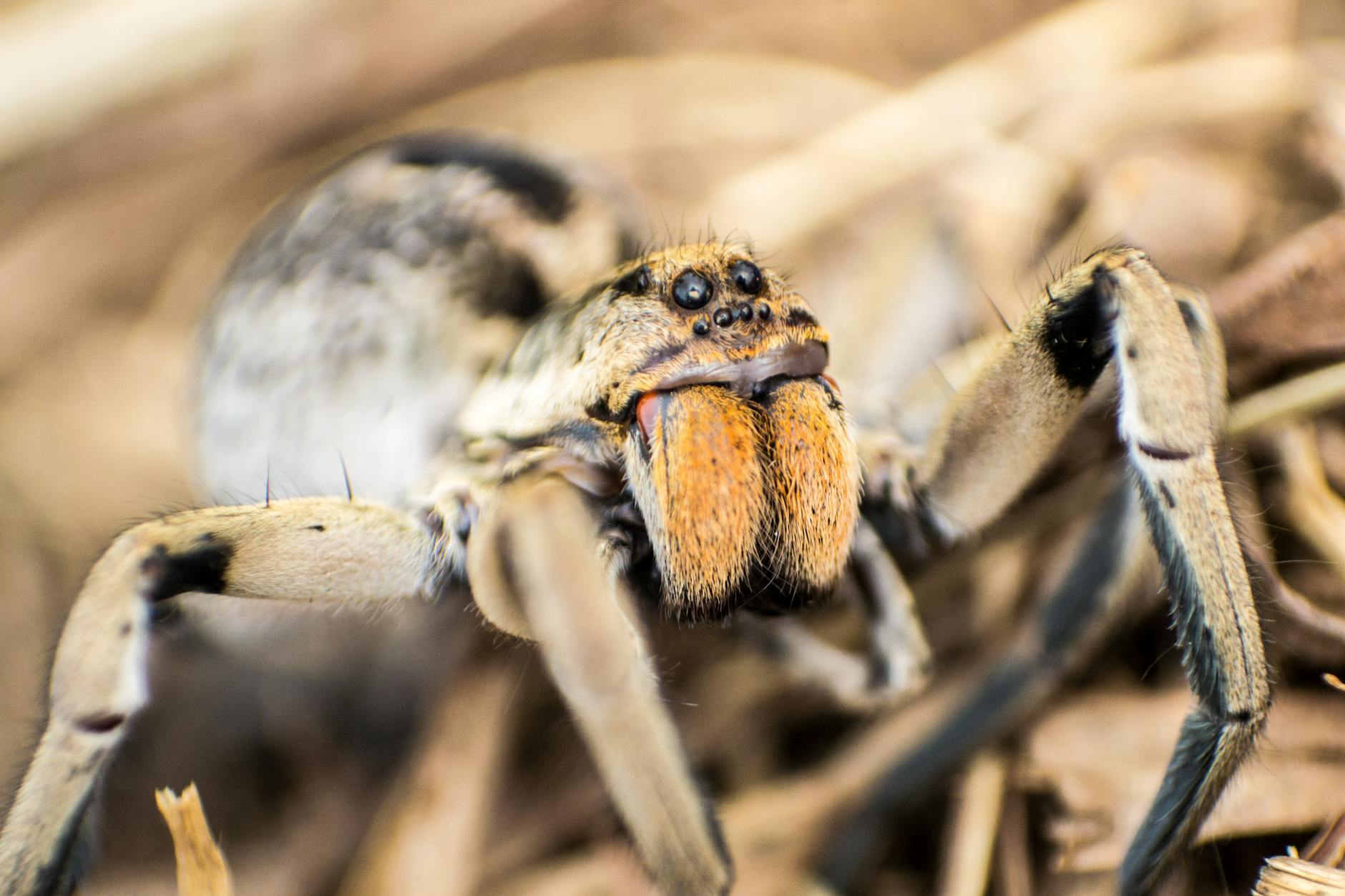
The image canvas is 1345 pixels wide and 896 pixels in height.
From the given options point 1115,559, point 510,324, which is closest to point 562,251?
point 510,324

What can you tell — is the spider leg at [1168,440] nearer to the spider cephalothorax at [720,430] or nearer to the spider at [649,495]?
the spider at [649,495]

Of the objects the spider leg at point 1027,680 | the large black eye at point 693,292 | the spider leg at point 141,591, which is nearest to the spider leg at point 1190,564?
the spider leg at point 1027,680

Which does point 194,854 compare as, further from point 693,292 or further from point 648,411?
point 693,292

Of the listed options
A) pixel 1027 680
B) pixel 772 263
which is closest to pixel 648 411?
pixel 1027 680

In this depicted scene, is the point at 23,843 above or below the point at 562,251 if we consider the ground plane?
below

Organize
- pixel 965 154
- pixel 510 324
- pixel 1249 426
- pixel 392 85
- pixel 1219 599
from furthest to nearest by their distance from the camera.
A: pixel 392 85 → pixel 965 154 → pixel 510 324 → pixel 1249 426 → pixel 1219 599

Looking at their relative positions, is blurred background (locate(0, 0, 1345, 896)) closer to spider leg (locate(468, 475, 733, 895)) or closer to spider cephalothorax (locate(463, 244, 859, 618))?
spider leg (locate(468, 475, 733, 895))

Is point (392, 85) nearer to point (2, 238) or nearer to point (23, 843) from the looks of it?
point (2, 238)

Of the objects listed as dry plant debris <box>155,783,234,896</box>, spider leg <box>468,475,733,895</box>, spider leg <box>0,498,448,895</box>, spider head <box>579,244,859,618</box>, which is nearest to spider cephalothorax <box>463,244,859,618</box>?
spider head <box>579,244,859,618</box>
